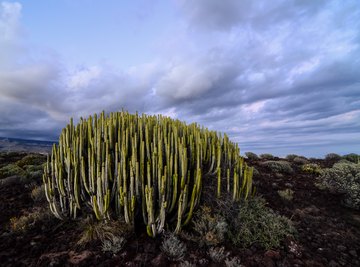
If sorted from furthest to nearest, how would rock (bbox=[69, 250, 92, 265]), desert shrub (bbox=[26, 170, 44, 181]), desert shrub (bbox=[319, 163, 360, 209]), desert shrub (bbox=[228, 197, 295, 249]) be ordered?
desert shrub (bbox=[26, 170, 44, 181]) → desert shrub (bbox=[319, 163, 360, 209]) → desert shrub (bbox=[228, 197, 295, 249]) → rock (bbox=[69, 250, 92, 265])

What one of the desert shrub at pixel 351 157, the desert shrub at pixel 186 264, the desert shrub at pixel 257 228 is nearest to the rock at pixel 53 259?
the desert shrub at pixel 186 264

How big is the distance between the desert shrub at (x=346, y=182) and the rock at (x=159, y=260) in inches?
233

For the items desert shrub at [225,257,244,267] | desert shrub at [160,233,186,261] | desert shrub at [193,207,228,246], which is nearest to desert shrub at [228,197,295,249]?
desert shrub at [193,207,228,246]

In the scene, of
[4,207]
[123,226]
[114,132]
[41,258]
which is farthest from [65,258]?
[4,207]

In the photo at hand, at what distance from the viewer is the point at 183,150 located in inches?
181

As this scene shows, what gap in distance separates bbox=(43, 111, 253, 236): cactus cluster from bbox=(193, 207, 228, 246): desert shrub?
0.75 feet

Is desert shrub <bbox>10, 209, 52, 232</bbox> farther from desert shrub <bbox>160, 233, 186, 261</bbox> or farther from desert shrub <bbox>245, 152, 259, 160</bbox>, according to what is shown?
Result: desert shrub <bbox>245, 152, 259, 160</bbox>

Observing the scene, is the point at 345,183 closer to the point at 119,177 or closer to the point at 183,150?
the point at 183,150

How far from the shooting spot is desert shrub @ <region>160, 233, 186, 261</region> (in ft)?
12.3

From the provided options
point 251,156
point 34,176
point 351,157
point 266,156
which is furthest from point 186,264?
point 351,157

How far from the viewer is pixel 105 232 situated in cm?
420

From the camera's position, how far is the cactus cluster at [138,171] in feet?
14.2

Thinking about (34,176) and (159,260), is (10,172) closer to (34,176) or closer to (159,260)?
(34,176)

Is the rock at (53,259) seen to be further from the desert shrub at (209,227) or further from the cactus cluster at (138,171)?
the desert shrub at (209,227)
